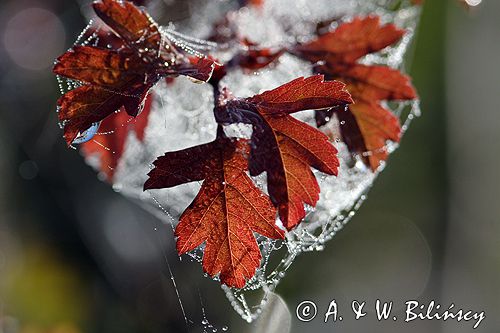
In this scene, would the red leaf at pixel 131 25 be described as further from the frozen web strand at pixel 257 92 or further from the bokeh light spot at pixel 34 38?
the bokeh light spot at pixel 34 38

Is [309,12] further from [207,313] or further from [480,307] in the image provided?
[480,307]

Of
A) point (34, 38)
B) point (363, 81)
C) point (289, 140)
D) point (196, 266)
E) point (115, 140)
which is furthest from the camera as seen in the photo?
point (196, 266)

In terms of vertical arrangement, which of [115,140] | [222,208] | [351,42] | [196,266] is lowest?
[196,266]

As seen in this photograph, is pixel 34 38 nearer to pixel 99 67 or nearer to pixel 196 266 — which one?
pixel 196 266

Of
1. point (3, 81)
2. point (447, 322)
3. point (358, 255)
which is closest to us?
point (3, 81)

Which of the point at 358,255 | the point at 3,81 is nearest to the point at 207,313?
the point at 358,255

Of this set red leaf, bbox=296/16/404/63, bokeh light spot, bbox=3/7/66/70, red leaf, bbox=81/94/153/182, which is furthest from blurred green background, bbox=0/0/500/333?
red leaf, bbox=296/16/404/63

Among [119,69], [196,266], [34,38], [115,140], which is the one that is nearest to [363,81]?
[119,69]
